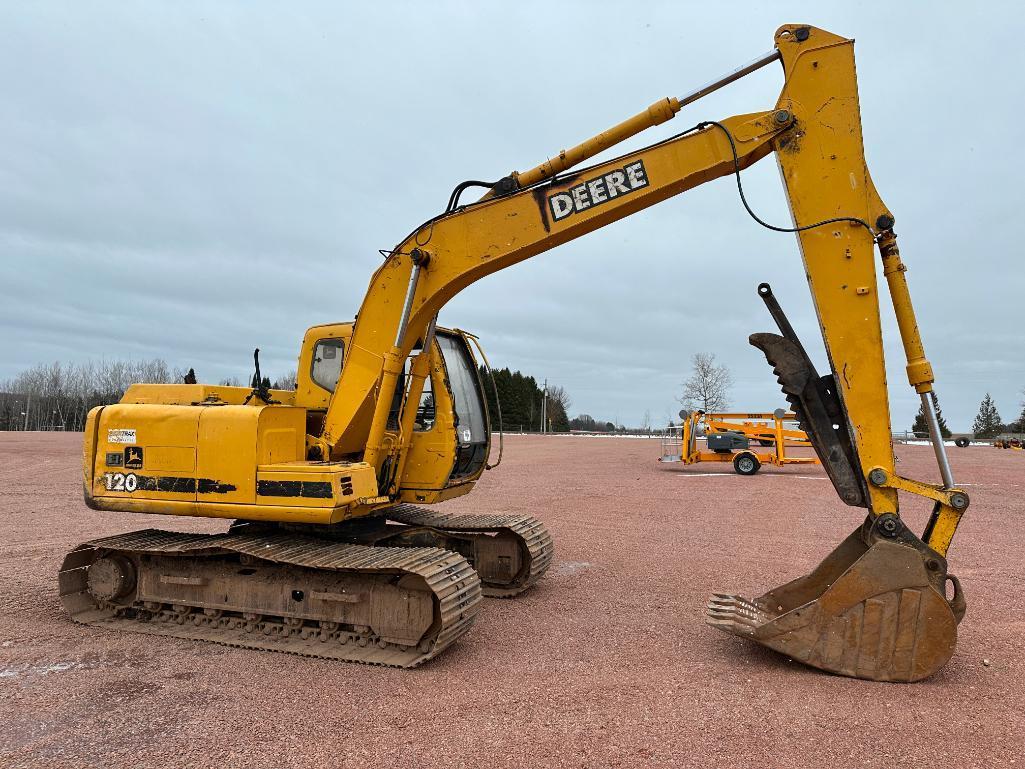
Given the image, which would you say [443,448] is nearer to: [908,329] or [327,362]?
[327,362]

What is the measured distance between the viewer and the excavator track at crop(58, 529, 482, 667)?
18.0ft

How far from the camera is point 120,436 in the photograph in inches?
252

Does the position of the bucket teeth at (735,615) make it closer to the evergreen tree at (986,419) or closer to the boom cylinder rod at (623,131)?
the boom cylinder rod at (623,131)

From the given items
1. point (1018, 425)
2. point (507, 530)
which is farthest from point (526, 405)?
point (507, 530)

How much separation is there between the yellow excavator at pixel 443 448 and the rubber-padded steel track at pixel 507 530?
0.32ft

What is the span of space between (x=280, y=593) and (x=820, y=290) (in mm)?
4960

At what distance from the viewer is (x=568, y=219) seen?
5770 mm

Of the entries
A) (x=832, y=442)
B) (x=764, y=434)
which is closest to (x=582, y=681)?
(x=832, y=442)

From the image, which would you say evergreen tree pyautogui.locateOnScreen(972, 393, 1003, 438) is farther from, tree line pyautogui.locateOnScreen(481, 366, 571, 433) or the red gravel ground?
the red gravel ground

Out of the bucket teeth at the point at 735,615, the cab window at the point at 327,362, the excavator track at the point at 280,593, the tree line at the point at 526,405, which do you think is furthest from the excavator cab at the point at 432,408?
the tree line at the point at 526,405

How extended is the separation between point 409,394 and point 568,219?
2228 millimetres

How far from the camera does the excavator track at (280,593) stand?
548cm

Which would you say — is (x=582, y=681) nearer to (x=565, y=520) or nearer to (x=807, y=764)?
(x=807, y=764)

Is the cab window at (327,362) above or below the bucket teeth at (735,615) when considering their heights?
above
